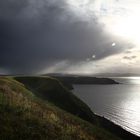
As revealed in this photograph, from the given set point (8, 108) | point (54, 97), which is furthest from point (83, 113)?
point (8, 108)

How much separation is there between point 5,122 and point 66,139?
4061 mm

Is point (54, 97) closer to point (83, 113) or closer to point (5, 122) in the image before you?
point (83, 113)

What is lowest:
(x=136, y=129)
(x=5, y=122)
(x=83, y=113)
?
(x=136, y=129)

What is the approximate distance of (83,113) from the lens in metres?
59.0

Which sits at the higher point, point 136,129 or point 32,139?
point 32,139

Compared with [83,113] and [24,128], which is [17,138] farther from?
[83,113]

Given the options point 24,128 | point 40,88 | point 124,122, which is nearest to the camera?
point 24,128

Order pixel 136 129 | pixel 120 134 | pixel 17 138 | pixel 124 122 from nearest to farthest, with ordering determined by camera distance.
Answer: pixel 17 138 < pixel 120 134 < pixel 136 129 < pixel 124 122

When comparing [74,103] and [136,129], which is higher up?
[74,103]

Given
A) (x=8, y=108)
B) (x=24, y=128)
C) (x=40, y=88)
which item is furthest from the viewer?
(x=40, y=88)

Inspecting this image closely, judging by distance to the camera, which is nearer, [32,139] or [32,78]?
[32,139]

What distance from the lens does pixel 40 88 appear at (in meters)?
76.1

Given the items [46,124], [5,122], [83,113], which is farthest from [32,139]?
[83,113]

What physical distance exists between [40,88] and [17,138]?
6339 cm
